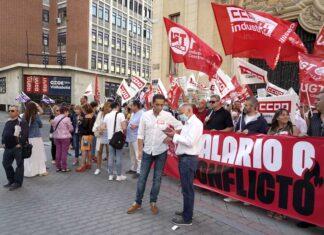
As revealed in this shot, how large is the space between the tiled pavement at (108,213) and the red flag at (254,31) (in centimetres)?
295

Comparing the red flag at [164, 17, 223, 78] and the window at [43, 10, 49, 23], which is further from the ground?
the window at [43, 10, 49, 23]

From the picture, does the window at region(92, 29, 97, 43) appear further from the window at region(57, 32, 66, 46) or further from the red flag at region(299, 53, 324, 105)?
the red flag at region(299, 53, 324, 105)

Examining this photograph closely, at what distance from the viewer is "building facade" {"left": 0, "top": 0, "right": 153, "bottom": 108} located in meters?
48.0

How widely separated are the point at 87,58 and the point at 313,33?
4022cm

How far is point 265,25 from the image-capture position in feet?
20.8

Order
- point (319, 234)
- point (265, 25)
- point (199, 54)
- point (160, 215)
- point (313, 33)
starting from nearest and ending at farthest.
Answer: point (319, 234)
point (160, 215)
point (265, 25)
point (199, 54)
point (313, 33)

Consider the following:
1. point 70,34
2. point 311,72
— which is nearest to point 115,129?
point 311,72

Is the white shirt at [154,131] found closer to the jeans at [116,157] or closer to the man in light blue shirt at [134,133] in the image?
the jeans at [116,157]

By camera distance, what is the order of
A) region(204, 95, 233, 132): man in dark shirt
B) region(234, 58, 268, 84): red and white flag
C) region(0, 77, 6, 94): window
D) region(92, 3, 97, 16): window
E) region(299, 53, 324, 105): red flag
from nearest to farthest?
region(299, 53, 324, 105): red flag → region(204, 95, 233, 132): man in dark shirt → region(234, 58, 268, 84): red and white flag → region(0, 77, 6, 94): window → region(92, 3, 97, 16): window

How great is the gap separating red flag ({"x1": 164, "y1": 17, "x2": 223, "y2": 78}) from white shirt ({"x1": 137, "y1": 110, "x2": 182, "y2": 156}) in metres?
2.90

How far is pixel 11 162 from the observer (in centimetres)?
668

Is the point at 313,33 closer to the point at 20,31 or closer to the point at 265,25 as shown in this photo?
the point at 265,25

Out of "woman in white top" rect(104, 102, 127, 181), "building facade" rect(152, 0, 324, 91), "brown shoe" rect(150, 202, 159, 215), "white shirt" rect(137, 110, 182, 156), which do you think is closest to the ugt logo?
"woman in white top" rect(104, 102, 127, 181)

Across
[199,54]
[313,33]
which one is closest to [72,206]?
[199,54]
